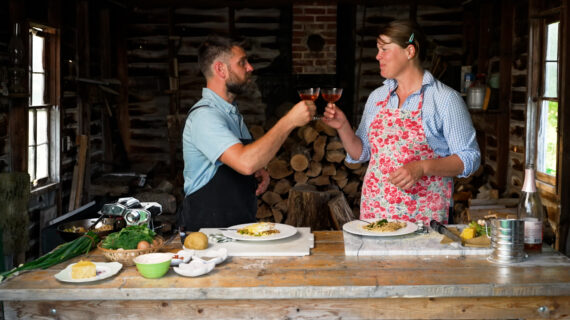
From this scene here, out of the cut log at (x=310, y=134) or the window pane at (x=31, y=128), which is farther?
the cut log at (x=310, y=134)

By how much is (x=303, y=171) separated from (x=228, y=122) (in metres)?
3.28

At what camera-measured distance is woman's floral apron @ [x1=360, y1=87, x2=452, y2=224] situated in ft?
11.6

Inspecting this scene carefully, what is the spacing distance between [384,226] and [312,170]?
12.1ft

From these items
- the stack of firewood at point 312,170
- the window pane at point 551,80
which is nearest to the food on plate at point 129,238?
the stack of firewood at point 312,170

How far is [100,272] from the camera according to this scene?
98.3 inches

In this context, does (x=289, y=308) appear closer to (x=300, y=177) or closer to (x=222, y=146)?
(x=222, y=146)

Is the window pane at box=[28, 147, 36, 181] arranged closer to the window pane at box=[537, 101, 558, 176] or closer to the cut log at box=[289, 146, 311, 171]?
the cut log at box=[289, 146, 311, 171]

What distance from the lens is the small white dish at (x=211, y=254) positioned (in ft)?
8.57

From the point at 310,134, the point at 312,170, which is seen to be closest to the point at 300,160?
the point at 312,170

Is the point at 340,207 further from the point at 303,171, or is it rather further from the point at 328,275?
the point at 328,275

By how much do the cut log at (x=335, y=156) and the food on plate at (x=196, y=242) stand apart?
3.94m

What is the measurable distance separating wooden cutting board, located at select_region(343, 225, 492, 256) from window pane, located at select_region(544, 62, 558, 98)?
3.50 metres

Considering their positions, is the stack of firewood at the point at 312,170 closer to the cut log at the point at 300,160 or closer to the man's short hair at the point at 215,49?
the cut log at the point at 300,160

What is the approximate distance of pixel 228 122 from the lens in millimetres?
3447
